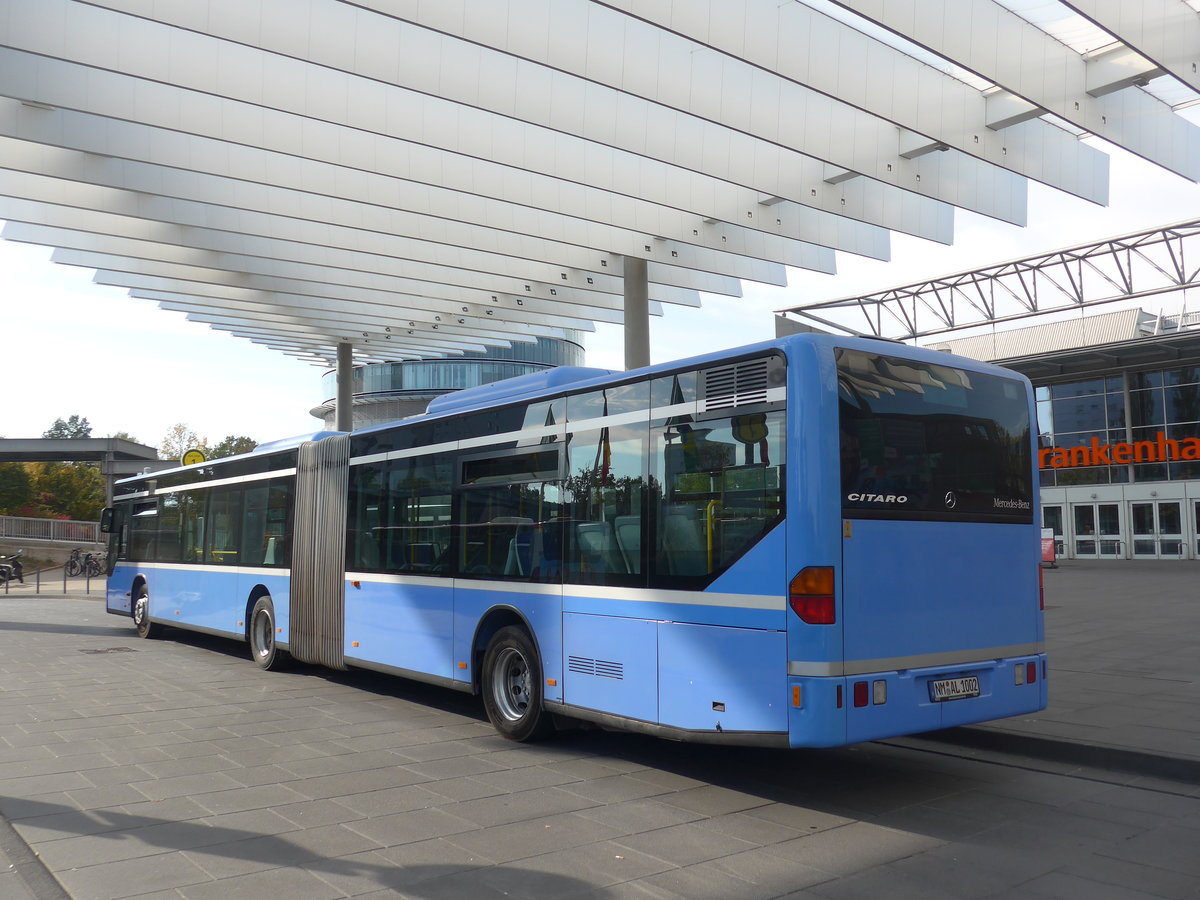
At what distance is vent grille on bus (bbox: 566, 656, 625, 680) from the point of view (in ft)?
23.7

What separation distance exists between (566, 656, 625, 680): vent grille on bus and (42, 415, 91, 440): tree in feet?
604

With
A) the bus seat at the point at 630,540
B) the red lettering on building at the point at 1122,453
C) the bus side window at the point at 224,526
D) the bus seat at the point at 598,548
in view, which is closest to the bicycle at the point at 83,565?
the bus side window at the point at 224,526

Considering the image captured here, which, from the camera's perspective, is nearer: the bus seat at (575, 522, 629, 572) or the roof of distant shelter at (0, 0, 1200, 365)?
the bus seat at (575, 522, 629, 572)

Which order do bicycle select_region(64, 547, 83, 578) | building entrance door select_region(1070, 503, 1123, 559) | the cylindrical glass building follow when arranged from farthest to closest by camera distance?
the cylindrical glass building, bicycle select_region(64, 547, 83, 578), building entrance door select_region(1070, 503, 1123, 559)

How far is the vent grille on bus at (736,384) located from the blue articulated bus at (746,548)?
0.05 ft

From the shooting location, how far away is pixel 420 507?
10.1 m

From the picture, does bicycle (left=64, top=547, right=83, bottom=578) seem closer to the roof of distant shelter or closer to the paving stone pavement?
the roof of distant shelter

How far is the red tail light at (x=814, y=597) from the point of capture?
5.98 meters

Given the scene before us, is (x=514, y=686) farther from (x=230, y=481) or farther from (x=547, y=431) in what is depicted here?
(x=230, y=481)

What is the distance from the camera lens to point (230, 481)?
575 inches

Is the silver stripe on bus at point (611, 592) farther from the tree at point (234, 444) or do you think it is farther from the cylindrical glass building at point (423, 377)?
the tree at point (234, 444)

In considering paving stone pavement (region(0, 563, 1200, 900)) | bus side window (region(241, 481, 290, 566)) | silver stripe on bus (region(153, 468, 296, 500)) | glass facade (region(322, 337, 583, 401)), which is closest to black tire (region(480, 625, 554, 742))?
paving stone pavement (region(0, 563, 1200, 900))

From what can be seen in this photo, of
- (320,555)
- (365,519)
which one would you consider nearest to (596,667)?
(365,519)

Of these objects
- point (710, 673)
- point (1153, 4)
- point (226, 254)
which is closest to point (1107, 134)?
point (1153, 4)
